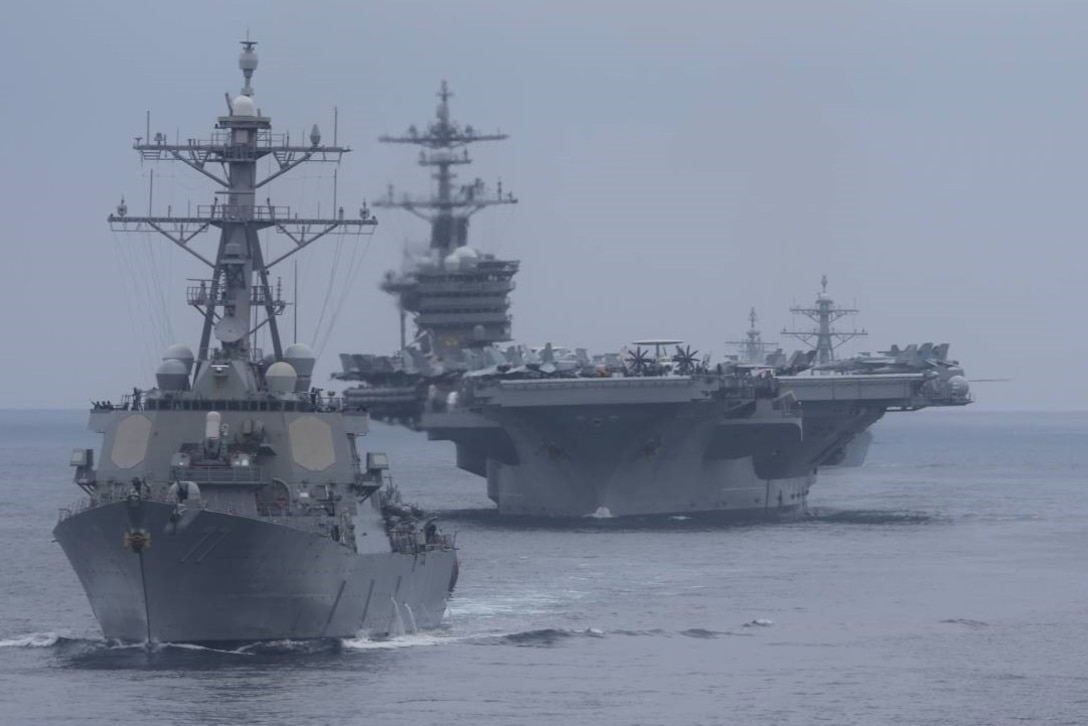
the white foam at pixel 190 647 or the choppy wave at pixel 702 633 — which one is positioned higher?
the white foam at pixel 190 647

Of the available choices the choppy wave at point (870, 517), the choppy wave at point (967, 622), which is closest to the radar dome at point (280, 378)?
the choppy wave at point (967, 622)

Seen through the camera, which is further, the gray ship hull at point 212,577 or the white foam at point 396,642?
the white foam at point 396,642

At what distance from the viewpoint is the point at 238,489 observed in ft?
94.5

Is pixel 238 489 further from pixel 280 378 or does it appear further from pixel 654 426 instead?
pixel 654 426

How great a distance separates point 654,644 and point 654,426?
27.5 m

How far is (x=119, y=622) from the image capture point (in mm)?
29000

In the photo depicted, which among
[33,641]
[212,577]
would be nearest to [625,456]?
[33,641]

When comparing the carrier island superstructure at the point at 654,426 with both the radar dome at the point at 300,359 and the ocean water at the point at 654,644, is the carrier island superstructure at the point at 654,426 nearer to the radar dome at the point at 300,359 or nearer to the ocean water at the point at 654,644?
the ocean water at the point at 654,644

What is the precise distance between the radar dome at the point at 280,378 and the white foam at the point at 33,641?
17.0 feet

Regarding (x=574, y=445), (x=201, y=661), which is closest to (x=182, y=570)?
(x=201, y=661)

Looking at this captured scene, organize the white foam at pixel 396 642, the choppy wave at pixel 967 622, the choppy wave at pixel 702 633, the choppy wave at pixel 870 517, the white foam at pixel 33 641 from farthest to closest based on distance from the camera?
the choppy wave at pixel 870 517, the choppy wave at pixel 967 622, the choppy wave at pixel 702 633, the white foam at pixel 33 641, the white foam at pixel 396 642

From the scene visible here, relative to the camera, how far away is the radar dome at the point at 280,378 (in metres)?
29.7

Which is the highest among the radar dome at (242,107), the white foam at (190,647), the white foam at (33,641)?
the radar dome at (242,107)

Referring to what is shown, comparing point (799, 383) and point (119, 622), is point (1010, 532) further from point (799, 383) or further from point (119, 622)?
point (119, 622)
